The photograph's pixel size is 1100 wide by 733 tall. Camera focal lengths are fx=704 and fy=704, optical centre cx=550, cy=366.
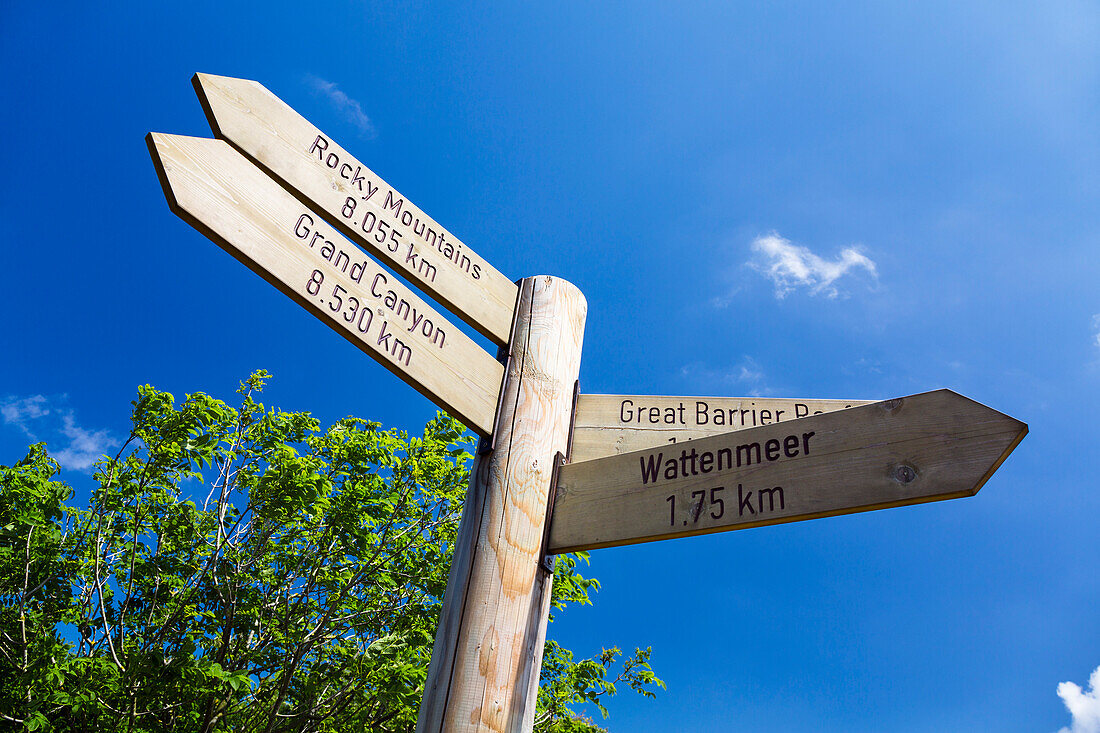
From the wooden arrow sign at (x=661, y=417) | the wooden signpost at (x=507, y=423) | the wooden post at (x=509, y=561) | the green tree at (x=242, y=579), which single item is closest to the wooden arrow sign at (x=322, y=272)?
the wooden signpost at (x=507, y=423)

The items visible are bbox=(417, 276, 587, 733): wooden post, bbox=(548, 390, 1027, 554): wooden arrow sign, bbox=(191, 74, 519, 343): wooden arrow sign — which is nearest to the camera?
bbox=(548, 390, 1027, 554): wooden arrow sign

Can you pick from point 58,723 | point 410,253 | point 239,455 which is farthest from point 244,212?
point 58,723

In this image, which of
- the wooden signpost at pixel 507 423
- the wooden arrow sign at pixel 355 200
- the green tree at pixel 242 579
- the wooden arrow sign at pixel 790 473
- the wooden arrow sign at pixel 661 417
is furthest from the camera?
the green tree at pixel 242 579

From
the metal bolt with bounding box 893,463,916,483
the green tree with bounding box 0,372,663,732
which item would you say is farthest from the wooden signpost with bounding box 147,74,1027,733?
the green tree with bounding box 0,372,663,732

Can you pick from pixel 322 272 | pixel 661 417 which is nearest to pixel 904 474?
pixel 661 417

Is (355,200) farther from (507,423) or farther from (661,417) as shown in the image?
(661,417)

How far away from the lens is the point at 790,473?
1.85 metres

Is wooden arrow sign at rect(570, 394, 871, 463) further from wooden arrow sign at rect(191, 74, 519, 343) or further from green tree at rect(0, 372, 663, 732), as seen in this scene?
green tree at rect(0, 372, 663, 732)

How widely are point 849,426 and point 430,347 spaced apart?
1202mm

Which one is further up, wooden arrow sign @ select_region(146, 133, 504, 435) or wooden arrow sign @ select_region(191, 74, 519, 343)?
wooden arrow sign @ select_region(191, 74, 519, 343)

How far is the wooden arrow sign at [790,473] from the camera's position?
1.62 metres

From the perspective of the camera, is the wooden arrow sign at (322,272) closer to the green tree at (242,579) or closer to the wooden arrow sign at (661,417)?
the wooden arrow sign at (661,417)

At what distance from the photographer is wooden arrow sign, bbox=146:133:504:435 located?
1796mm

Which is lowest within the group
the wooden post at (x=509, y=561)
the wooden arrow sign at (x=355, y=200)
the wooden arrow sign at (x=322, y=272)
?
the wooden post at (x=509, y=561)
